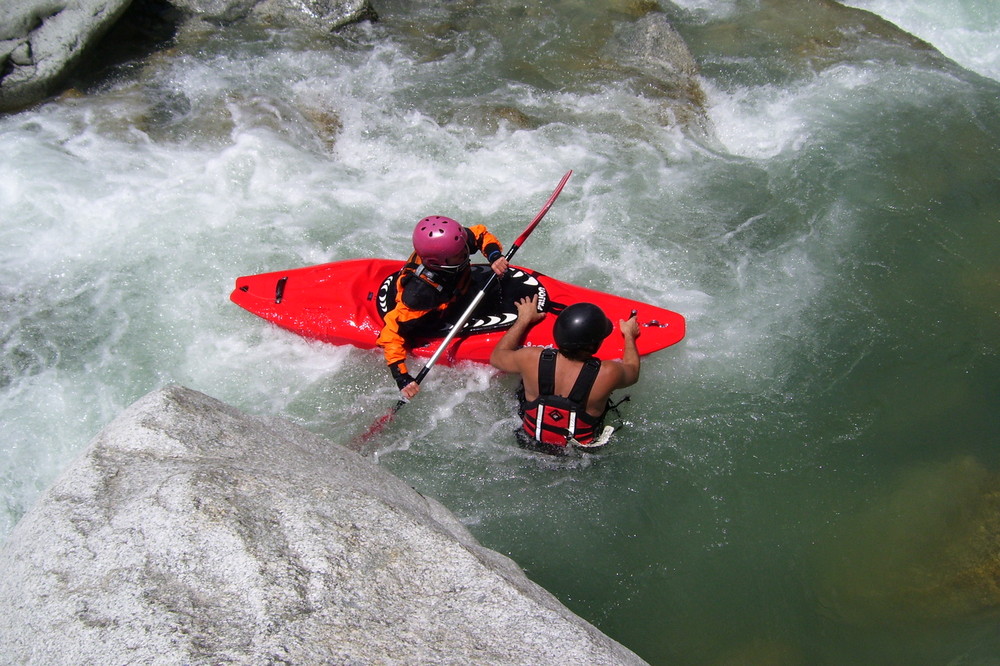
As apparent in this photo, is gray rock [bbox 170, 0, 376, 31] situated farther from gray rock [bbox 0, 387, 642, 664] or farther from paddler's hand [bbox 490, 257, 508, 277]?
gray rock [bbox 0, 387, 642, 664]

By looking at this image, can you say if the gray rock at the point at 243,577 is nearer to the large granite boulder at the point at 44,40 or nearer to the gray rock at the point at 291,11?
the large granite boulder at the point at 44,40

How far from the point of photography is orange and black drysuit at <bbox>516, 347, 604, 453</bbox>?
380cm

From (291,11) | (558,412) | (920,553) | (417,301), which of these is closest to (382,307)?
(417,301)

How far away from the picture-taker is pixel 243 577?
90.5 inches

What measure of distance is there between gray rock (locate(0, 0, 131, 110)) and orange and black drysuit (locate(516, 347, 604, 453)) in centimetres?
623

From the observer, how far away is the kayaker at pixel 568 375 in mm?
3633

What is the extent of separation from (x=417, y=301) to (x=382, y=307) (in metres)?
0.60

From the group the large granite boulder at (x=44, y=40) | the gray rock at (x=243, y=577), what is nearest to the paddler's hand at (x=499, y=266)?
the gray rock at (x=243, y=577)

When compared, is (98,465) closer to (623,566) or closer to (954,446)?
(623,566)

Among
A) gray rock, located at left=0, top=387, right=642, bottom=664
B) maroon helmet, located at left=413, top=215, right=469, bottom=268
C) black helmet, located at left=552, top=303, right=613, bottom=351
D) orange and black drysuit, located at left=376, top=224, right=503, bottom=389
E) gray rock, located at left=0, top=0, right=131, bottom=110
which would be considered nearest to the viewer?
gray rock, located at left=0, top=387, right=642, bottom=664

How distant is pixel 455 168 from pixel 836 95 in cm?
418

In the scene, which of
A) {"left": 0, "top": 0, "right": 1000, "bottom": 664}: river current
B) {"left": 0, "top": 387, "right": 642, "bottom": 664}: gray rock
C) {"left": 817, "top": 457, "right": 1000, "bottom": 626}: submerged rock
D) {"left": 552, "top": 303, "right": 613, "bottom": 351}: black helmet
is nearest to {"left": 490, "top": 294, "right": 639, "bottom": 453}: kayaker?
{"left": 552, "top": 303, "right": 613, "bottom": 351}: black helmet

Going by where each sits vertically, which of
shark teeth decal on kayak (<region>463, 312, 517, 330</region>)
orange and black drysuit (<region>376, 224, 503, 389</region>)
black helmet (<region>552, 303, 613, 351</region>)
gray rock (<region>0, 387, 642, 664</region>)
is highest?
black helmet (<region>552, 303, 613, 351</region>)

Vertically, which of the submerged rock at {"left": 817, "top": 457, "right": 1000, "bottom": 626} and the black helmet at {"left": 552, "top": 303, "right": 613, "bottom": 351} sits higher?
the black helmet at {"left": 552, "top": 303, "right": 613, "bottom": 351}
